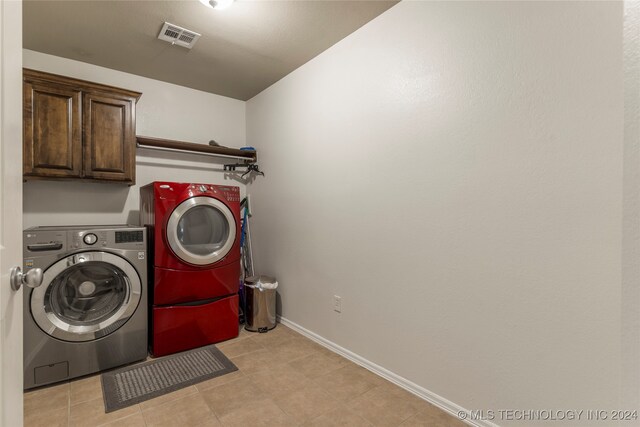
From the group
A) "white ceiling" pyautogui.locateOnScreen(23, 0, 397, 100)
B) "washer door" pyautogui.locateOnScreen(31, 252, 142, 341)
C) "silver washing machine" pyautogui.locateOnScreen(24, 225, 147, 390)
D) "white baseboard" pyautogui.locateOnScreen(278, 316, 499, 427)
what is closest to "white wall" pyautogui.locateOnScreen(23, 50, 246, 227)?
"white ceiling" pyautogui.locateOnScreen(23, 0, 397, 100)

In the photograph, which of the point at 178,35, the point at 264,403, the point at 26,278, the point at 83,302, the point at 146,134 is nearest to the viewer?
the point at 26,278

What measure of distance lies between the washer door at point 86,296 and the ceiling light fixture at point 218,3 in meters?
1.78

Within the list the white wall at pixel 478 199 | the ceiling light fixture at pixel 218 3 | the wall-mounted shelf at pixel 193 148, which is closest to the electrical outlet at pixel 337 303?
the white wall at pixel 478 199

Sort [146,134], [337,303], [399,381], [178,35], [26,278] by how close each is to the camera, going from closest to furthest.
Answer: [26,278] < [399,381] < [178,35] < [337,303] < [146,134]

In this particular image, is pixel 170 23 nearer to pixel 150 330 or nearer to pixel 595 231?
pixel 150 330

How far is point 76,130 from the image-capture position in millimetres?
2422

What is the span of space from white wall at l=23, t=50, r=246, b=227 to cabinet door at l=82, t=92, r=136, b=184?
454mm

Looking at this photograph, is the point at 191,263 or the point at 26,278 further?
the point at 191,263

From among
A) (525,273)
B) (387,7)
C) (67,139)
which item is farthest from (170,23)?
(525,273)

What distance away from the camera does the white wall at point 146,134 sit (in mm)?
2689

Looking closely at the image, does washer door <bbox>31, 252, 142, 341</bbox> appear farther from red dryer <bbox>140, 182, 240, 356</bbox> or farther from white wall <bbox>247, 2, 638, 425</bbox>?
white wall <bbox>247, 2, 638, 425</bbox>

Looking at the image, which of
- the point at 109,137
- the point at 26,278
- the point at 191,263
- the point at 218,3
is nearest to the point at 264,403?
the point at 191,263

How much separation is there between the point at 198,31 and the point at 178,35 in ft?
0.57

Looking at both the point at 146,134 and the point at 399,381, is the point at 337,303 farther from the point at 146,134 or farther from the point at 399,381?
the point at 146,134
